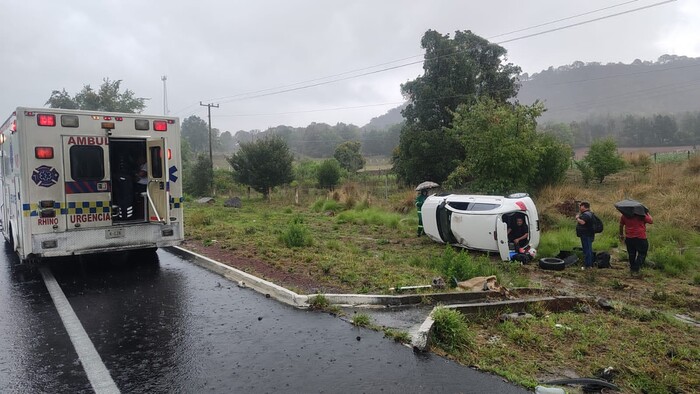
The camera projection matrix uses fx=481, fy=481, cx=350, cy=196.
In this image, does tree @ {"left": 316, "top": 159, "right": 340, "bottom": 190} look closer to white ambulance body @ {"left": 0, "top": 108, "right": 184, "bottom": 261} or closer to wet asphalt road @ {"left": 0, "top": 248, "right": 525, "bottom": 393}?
white ambulance body @ {"left": 0, "top": 108, "right": 184, "bottom": 261}

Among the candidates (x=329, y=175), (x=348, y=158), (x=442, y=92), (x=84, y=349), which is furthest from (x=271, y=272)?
(x=348, y=158)

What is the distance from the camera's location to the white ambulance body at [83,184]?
8.30m

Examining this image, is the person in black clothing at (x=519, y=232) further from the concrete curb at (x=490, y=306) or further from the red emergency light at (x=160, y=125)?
the red emergency light at (x=160, y=125)

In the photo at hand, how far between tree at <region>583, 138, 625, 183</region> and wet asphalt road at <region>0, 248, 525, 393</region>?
23.9m

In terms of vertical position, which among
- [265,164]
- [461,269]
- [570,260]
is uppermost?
[265,164]

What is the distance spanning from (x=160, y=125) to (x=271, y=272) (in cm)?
369

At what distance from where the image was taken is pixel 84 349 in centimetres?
536

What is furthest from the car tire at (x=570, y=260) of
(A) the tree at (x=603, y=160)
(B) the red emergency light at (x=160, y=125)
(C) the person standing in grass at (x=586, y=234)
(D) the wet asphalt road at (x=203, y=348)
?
(A) the tree at (x=603, y=160)

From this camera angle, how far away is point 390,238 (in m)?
15.2

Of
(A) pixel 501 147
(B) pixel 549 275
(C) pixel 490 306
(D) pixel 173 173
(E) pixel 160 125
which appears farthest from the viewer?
(A) pixel 501 147

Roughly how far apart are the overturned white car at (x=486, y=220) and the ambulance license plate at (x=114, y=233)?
25.3ft

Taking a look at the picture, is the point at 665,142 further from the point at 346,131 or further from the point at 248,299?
the point at 248,299

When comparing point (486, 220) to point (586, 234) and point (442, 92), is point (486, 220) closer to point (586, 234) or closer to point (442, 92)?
point (586, 234)

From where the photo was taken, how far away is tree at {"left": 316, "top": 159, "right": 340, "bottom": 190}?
33.5 metres
